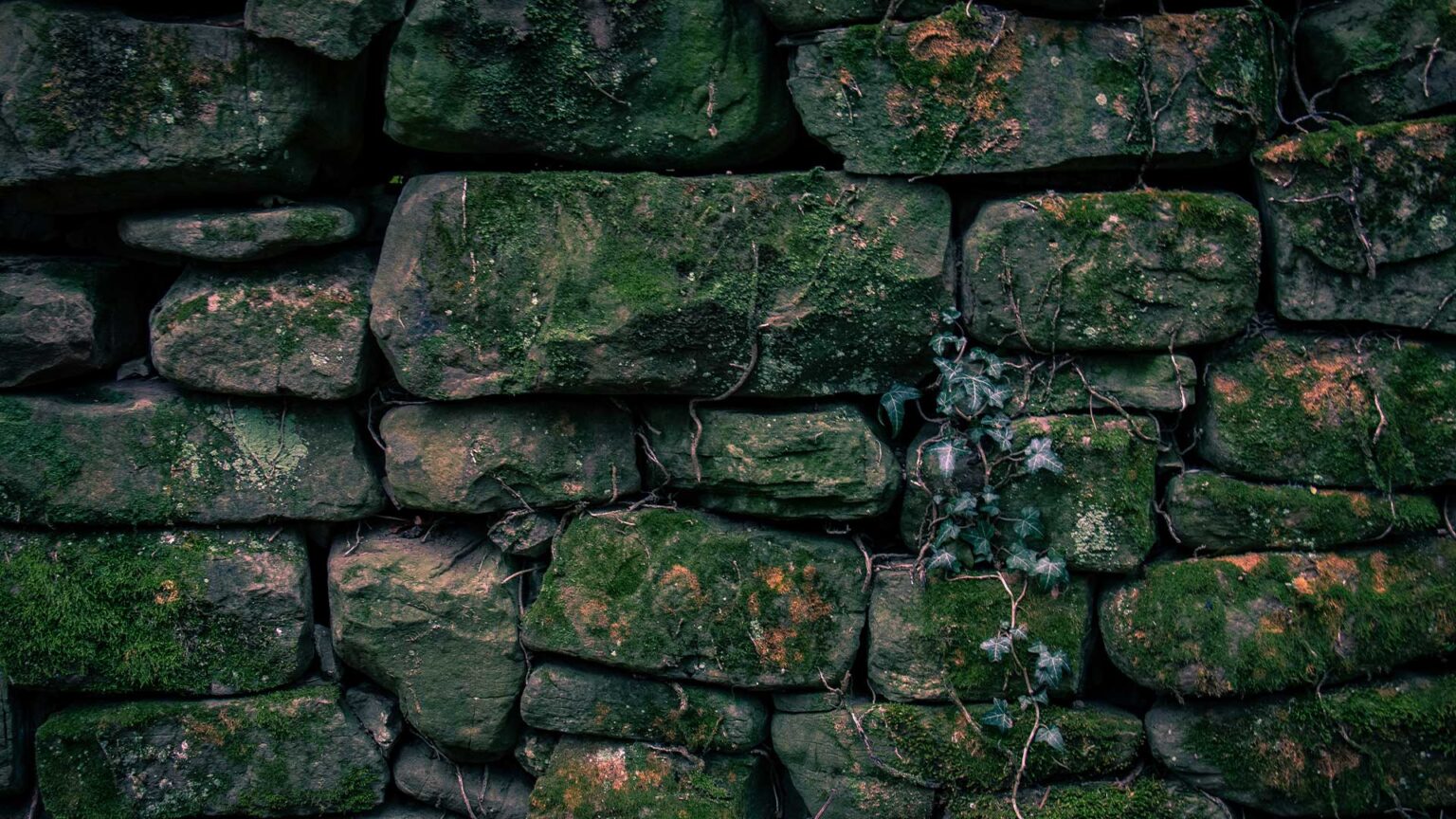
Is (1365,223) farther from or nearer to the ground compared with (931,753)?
farther from the ground

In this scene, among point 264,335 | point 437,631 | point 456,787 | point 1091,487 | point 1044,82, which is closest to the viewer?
point 1044,82

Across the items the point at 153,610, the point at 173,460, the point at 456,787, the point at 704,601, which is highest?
the point at 173,460

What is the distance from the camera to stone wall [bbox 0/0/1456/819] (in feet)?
8.39

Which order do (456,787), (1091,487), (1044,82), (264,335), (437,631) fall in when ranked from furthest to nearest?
(456,787), (437,631), (264,335), (1091,487), (1044,82)

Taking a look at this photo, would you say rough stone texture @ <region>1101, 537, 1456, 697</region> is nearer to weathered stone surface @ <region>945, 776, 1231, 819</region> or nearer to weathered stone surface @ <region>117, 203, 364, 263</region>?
weathered stone surface @ <region>945, 776, 1231, 819</region>

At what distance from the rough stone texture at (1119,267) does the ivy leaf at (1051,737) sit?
1.07 meters

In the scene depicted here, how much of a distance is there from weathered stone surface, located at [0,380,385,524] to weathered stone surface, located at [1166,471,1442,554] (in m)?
2.42

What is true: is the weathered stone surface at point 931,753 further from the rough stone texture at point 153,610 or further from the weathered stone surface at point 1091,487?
the rough stone texture at point 153,610

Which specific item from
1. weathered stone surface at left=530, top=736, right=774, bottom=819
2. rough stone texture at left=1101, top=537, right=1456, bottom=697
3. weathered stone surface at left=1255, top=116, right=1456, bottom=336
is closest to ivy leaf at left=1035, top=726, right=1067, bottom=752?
rough stone texture at left=1101, top=537, right=1456, bottom=697

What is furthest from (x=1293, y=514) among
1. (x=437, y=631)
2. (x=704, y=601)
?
(x=437, y=631)

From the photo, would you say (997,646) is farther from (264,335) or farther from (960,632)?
(264,335)

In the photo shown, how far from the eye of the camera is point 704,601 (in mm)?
2766

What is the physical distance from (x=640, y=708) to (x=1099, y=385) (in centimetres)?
162

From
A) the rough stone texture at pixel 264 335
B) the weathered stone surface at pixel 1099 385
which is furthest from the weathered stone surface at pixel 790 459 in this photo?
the rough stone texture at pixel 264 335
